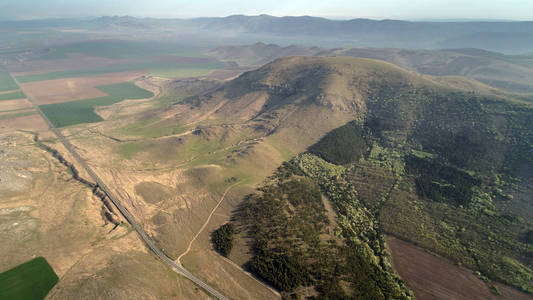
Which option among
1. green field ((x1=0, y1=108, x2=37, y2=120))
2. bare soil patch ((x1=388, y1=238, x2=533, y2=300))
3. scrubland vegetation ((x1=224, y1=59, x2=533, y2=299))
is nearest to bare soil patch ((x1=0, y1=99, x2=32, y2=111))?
green field ((x1=0, y1=108, x2=37, y2=120))

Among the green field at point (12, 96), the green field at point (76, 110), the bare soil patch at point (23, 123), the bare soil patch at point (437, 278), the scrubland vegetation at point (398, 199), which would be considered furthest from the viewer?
the green field at point (12, 96)

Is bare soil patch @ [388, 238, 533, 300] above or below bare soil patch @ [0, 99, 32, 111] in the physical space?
below

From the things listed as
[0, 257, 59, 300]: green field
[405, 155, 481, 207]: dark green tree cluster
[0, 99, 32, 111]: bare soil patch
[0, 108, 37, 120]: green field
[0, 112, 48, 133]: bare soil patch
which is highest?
[0, 99, 32, 111]: bare soil patch

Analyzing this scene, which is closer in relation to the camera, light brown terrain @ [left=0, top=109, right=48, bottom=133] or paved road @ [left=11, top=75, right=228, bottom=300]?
paved road @ [left=11, top=75, right=228, bottom=300]

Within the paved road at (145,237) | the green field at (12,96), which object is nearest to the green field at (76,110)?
the green field at (12,96)

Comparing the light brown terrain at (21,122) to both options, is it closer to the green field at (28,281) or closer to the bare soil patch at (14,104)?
the bare soil patch at (14,104)

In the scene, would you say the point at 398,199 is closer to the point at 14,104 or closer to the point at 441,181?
the point at 441,181

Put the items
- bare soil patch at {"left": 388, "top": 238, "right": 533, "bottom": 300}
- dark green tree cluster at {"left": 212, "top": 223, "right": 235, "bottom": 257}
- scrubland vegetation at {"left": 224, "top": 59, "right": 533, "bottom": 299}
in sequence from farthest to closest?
dark green tree cluster at {"left": 212, "top": 223, "right": 235, "bottom": 257} < scrubland vegetation at {"left": 224, "top": 59, "right": 533, "bottom": 299} < bare soil patch at {"left": 388, "top": 238, "right": 533, "bottom": 300}

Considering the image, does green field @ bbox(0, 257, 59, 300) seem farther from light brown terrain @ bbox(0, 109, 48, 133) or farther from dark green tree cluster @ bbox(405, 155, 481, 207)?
light brown terrain @ bbox(0, 109, 48, 133)
